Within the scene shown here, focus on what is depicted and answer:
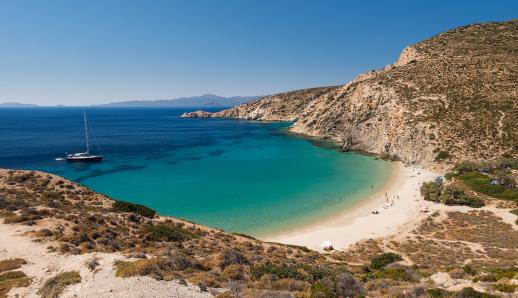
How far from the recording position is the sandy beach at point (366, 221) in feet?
104

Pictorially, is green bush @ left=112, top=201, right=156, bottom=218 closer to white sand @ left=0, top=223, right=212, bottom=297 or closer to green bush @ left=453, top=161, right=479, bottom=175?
white sand @ left=0, top=223, right=212, bottom=297

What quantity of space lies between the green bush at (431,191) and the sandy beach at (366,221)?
2.90 ft

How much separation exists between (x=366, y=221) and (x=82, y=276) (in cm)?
3043

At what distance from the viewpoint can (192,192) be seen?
157 ft

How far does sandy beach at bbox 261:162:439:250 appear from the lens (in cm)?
3166

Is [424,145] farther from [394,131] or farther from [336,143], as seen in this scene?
[336,143]

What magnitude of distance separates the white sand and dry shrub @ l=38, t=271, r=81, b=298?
0.23m

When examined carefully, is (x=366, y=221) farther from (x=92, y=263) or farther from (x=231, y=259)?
(x=92, y=263)

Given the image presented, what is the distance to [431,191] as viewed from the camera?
42.8 meters

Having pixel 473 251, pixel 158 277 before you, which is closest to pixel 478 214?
pixel 473 251

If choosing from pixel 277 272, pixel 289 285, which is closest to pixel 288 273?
pixel 277 272

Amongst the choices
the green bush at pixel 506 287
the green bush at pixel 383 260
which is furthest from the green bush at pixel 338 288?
the green bush at pixel 383 260

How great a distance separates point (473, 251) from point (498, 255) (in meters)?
1.74

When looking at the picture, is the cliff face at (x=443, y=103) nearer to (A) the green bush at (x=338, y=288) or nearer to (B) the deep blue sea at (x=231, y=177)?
(B) the deep blue sea at (x=231, y=177)
